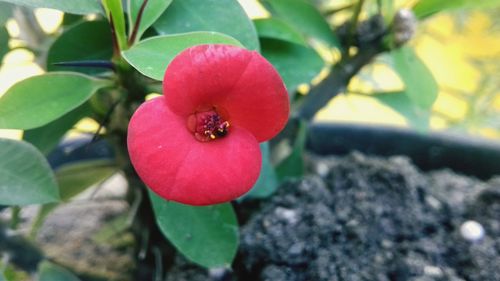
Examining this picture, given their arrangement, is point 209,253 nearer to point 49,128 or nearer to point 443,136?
point 49,128

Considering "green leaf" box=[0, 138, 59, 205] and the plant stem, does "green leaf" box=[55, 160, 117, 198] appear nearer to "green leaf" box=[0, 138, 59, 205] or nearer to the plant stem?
"green leaf" box=[0, 138, 59, 205]

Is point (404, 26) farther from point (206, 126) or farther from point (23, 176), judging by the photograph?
point (23, 176)

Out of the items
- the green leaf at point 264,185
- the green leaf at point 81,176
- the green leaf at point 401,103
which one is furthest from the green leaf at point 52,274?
the green leaf at point 401,103

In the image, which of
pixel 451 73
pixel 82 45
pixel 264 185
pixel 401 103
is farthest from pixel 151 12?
pixel 451 73

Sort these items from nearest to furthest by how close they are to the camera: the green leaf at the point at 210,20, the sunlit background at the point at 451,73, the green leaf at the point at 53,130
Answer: the green leaf at the point at 210,20, the green leaf at the point at 53,130, the sunlit background at the point at 451,73

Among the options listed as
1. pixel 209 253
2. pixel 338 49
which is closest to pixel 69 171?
pixel 209 253

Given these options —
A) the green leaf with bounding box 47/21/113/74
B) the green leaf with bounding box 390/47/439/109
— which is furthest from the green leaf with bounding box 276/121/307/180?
the green leaf with bounding box 47/21/113/74

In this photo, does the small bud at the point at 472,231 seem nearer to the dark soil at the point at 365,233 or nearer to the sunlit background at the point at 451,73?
the dark soil at the point at 365,233
